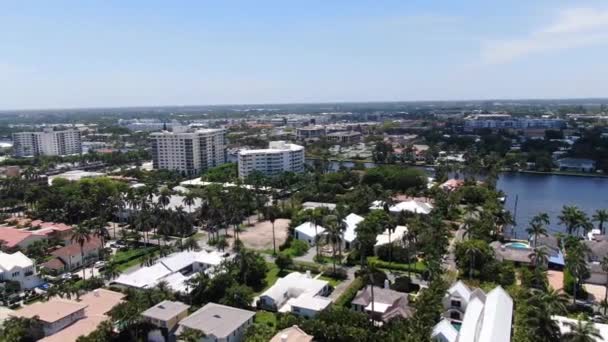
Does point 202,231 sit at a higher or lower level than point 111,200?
lower

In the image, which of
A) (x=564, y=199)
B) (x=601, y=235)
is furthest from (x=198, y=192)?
(x=564, y=199)

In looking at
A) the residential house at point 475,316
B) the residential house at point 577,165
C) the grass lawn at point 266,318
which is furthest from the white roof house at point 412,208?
the residential house at point 577,165

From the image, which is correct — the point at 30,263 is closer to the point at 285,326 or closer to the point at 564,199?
the point at 285,326

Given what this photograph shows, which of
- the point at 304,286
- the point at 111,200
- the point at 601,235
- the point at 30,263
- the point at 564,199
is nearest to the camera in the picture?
the point at 304,286

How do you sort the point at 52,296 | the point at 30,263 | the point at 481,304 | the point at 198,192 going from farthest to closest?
Result: the point at 198,192, the point at 30,263, the point at 52,296, the point at 481,304

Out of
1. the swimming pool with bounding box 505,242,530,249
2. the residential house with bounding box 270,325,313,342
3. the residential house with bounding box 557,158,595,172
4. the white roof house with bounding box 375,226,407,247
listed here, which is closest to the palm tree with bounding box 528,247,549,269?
the swimming pool with bounding box 505,242,530,249

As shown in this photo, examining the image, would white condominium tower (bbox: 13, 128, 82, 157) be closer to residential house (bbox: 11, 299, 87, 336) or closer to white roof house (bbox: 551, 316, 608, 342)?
residential house (bbox: 11, 299, 87, 336)
